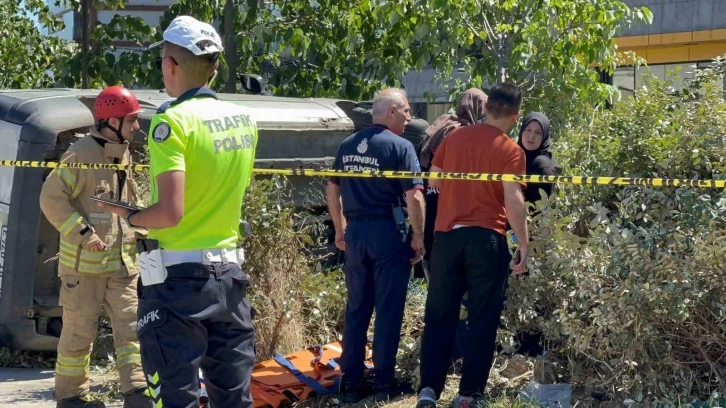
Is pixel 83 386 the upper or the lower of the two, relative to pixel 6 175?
lower

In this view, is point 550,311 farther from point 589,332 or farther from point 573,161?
point 573,161

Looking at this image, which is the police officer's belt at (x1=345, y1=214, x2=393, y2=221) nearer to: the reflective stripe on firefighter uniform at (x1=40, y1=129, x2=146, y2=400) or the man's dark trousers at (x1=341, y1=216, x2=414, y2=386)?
the man's dark trousers at (x1=341, y1=216, x2=414, y2=386)

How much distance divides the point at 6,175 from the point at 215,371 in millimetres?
3894

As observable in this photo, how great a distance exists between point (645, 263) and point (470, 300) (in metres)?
0.92

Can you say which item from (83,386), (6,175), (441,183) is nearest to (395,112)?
(441,183)

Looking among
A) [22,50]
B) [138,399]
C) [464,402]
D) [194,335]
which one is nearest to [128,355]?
[138,399]

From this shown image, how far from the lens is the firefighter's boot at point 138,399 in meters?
5.40

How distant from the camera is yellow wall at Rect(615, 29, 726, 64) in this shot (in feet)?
50.9

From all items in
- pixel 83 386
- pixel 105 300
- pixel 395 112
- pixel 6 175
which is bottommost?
pixel 83 386

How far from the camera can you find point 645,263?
4.76 meters

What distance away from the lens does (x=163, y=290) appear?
3631 millimetres

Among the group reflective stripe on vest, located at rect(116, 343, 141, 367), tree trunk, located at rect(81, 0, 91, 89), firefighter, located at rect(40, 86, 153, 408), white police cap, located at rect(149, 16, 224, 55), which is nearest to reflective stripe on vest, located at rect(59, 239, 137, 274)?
firefighter, located at rect(40, 86, 153, 408)

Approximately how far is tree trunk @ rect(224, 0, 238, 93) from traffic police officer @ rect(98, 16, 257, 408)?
7.37 meters

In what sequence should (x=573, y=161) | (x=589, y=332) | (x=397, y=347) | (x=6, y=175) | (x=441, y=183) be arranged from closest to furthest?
(x=589, y=332), (x=441, y=183), (x=397, y=347), (x=573, y=161), (x=6, y=175)
